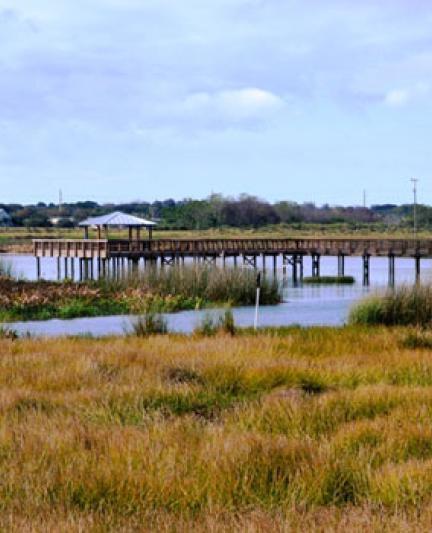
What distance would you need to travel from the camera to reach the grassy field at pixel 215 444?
7.21m

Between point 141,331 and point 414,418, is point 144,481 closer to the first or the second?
point 414,418

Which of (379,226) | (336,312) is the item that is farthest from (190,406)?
(379,226)

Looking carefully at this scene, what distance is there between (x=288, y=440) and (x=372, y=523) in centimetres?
242

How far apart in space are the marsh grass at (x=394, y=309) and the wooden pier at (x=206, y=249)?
3308 centimetres

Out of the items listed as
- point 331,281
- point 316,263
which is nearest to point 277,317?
point 331,281

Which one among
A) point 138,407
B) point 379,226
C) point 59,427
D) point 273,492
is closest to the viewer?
point 273,492

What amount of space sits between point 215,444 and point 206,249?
5764cm

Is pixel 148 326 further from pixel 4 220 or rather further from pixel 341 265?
pixel 4 220

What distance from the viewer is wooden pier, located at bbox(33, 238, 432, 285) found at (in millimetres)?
61531

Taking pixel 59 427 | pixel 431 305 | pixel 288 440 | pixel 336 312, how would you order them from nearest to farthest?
pixel 288 440 < pixel 59 427 < pixel 431 305 < pixel 336 312

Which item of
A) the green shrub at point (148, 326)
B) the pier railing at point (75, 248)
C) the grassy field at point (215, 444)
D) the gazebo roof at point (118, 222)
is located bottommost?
the green shrub at point (148, 326)

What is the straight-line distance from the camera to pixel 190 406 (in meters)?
11.5

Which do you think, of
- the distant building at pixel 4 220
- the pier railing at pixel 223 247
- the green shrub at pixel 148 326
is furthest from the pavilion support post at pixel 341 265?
the distant building at pixel 4 220

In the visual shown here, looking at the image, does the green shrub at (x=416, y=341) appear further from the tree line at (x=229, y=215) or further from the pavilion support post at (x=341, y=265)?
the tree line at (x=229, y=215)
